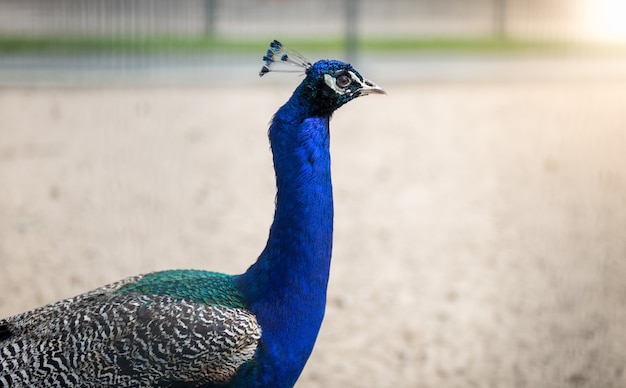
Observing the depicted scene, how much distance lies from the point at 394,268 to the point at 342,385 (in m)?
1.25

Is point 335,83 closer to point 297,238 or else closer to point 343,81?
point 343,81

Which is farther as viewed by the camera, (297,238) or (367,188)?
(367,188)

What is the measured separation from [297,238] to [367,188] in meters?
3.47

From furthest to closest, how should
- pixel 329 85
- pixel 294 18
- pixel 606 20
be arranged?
pixel 294 18, pixel 606 20, pixel 329 85

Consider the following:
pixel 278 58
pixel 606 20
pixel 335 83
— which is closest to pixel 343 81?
pixel 335 83

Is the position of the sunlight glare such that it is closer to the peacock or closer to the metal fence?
the metal fence

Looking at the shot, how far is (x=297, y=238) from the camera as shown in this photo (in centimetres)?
212

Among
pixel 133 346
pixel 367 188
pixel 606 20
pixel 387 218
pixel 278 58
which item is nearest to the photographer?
pixel 133 346

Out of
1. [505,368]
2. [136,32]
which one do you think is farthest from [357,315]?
[136,32]

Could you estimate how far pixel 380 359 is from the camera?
327cm

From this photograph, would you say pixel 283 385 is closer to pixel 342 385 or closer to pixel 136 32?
pixel 342 385

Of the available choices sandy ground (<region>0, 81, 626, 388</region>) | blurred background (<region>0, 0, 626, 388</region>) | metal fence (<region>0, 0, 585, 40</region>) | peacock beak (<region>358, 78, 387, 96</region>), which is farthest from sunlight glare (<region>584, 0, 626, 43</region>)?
peacock beak (<region>358, 78, 387, 96</region>)

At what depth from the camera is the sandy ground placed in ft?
11.1

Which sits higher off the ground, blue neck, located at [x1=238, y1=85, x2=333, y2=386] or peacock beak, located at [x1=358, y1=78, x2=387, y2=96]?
peacock beak, located at [x1=358, y1=78, x2=387, y2=96]
